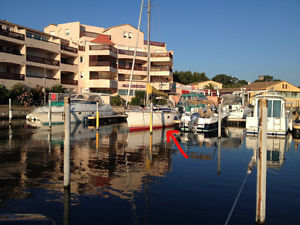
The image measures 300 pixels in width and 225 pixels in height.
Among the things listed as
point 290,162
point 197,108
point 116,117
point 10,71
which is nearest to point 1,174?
point 290,162

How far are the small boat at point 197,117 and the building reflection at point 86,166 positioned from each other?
7165 millimetres

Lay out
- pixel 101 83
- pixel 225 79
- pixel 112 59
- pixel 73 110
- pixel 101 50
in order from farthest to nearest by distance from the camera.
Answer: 1. pixel 225 79
2. pixel 112 59
3. pixel 101 50
4. pixel 101 83
5. pixel 73 110

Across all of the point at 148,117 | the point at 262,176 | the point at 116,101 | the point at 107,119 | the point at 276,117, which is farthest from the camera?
the point at 116,101

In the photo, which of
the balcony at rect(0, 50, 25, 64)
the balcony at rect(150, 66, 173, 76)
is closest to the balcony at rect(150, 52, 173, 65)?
the balcony at rect(150, 66, 173, 76)

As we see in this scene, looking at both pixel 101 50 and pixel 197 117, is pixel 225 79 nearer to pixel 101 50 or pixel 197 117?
pixel 101 50

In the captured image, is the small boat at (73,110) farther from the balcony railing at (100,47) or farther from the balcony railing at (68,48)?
the balcony railing at (68,48)

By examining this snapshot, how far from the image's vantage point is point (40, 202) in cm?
806

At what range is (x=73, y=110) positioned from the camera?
106 ft

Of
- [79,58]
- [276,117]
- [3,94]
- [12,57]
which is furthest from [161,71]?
[276,117]

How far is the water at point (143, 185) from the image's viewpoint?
292 inches

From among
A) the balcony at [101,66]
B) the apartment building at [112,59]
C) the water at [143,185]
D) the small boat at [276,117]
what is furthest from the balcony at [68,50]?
the small boat at [276,117]

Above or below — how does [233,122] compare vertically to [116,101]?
below

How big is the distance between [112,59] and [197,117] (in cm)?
3179

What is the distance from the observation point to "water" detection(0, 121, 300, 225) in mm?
7418
